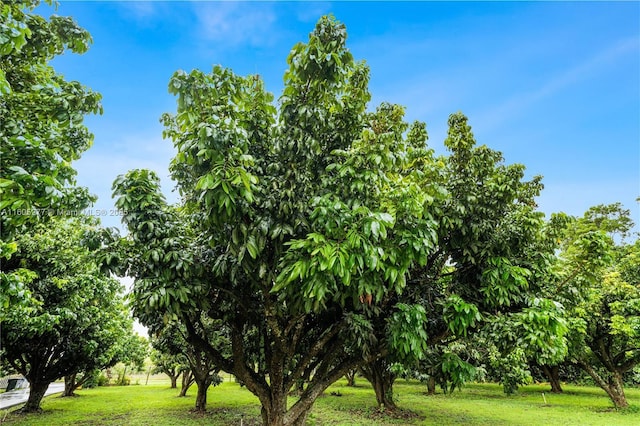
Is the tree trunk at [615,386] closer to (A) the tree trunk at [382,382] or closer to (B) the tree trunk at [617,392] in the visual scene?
(B) the tree trunk at [617,392]

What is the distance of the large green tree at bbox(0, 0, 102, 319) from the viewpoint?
3363 millimetres

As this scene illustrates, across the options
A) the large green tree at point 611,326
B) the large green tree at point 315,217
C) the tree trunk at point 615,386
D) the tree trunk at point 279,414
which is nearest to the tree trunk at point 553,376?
the large green tree at point 611,326

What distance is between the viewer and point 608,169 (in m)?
10.2

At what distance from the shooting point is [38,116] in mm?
4711

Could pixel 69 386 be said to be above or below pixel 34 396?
below

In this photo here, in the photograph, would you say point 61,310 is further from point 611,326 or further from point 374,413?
point 611,326

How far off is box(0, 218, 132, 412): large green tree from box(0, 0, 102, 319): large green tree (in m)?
0.92

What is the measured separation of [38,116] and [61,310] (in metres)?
5.65

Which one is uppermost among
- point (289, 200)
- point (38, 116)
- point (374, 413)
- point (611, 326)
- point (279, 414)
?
point (38, 116)

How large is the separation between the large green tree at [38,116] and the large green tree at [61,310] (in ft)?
3.02

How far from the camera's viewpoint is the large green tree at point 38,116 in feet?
11.0

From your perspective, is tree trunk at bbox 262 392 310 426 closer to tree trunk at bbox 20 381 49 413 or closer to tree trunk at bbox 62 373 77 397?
tree trunk at bbox 20 381 49 413

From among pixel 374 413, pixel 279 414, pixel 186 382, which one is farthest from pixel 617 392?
pixel 186 382

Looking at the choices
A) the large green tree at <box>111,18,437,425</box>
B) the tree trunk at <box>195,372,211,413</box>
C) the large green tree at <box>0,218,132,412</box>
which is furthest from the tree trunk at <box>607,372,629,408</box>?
the large green tree at <box>0,218,132,412</box>
